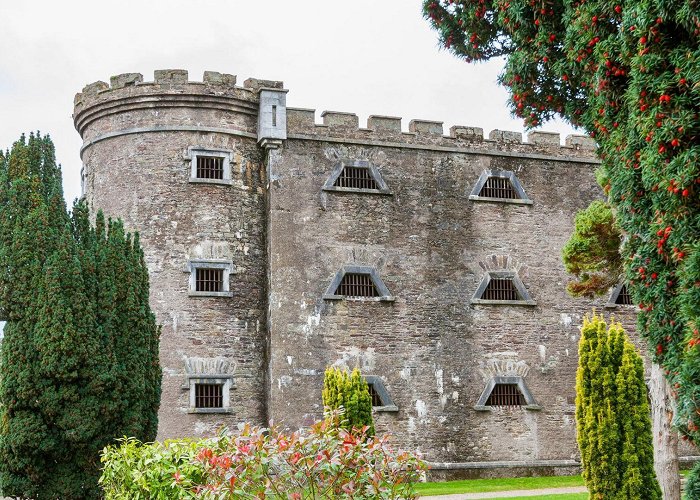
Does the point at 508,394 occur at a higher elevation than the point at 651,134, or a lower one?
lower

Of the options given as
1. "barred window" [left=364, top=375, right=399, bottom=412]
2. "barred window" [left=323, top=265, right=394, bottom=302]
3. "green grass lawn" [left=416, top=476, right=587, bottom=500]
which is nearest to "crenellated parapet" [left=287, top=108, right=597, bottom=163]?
"barred window" [left=323, top=265, right=394, bottom=302]

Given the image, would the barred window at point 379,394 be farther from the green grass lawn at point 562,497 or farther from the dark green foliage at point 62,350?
the dark green foliage at point 62,350

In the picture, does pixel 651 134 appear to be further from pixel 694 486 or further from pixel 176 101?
pixel 176 101

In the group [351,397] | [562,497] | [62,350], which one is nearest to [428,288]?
[351,397]

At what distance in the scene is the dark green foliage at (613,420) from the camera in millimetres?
16312

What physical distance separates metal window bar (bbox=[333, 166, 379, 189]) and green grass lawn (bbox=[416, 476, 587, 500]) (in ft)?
26.5

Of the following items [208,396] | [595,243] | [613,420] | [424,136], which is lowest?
[613,420]

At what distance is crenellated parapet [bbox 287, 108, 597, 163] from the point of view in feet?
82.3

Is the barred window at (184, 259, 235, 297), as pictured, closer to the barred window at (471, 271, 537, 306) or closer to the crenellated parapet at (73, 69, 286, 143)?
the crenellated parapet at (73, 69, 286, 143)

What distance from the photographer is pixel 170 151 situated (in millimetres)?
24125

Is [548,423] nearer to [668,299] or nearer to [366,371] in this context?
[366,371]

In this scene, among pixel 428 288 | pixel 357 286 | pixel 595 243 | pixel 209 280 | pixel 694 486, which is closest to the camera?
pixel 694 486

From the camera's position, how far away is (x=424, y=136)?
1031 inches

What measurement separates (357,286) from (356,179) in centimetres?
297
